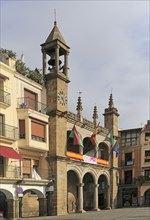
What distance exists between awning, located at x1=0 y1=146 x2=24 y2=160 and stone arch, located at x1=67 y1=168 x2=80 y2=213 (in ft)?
37.7

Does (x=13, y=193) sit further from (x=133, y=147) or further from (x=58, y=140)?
(x=133, y=147)

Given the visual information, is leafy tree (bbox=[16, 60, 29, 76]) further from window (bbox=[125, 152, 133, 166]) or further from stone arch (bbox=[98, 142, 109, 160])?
window (bbox=[125, 152, 133, 166])

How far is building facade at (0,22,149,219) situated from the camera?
27.8 meters

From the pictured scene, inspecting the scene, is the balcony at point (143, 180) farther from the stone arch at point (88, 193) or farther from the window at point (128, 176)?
the stone arch at point (88, 193)

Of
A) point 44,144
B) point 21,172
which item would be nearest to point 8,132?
point 21,172

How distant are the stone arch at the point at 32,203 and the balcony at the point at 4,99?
24.7ft

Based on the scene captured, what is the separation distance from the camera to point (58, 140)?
109 feet

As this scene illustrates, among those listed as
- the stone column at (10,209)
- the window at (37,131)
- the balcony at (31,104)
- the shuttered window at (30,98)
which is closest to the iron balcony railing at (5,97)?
the balcony at (31,104)

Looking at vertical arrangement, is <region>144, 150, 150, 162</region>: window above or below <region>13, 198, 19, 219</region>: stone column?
above

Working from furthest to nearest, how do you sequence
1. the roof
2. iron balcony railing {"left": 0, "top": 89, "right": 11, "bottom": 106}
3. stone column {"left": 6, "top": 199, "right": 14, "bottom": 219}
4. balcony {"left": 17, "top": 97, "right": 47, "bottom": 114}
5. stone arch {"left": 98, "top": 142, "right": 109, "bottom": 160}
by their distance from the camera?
stone arch {"left": 98, "top": 142, "right": 109, "bottom": 160} < the roof < balcony {"left": 17, "top": 97, "right": 47, "bottom": 114} < iron balcony railing {"left": 0, "top": 89, "right": 11, "bottom": 106} < stone column {"left": 6, "top": 199, "right": 14, "bottom": 219}

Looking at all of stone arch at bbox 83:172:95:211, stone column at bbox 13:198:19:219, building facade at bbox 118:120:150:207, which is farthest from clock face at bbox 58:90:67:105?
building facade at bbox 118:120:150:207

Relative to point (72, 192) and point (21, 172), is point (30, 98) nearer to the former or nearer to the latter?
point (21, 172)

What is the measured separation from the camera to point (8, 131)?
28109mm

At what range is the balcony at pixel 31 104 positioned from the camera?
30.1m
